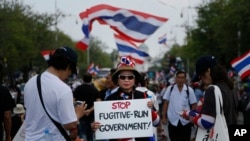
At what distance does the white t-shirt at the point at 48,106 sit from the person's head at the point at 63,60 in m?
0.11

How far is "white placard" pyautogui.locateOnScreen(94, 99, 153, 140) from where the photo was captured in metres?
7.00

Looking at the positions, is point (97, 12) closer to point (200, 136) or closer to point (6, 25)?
point (200, 136)

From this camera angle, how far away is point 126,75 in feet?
23.6

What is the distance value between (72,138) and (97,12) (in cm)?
1622

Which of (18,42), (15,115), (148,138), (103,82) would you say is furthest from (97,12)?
(18,42)

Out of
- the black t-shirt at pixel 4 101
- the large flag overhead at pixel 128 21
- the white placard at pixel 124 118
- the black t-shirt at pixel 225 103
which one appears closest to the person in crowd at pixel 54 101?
the white placard at pixel 124 118

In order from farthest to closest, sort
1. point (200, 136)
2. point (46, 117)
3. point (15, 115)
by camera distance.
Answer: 1. point (15, 115)
2. point (200, 136)
3. point (46, 117)

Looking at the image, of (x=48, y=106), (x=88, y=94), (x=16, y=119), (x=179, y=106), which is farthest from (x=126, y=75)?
(x=88, y=94)

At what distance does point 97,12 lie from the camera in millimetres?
22062

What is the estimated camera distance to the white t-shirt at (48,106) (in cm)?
580

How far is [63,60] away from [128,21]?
14861 mm

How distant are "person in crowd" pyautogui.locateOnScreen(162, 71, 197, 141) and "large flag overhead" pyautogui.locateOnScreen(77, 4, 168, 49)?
791cm

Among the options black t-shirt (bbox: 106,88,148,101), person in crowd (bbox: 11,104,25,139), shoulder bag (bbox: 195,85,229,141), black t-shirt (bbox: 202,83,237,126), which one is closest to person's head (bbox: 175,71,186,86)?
person in crowd (bbox: 11,104,25,139)

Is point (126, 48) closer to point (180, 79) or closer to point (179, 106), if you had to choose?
point (180, 79)
